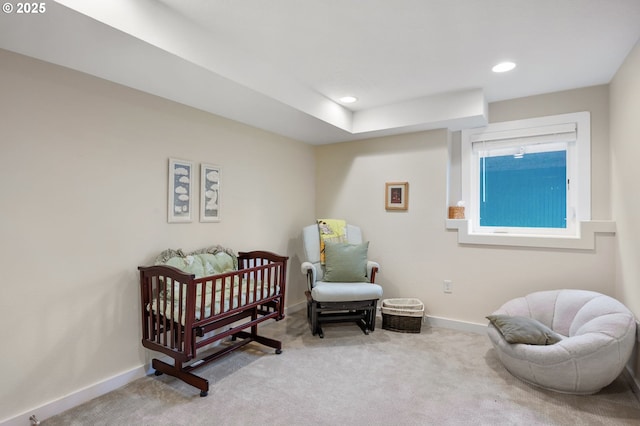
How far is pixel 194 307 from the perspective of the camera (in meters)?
1.99

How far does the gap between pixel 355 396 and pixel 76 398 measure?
69.0 inches

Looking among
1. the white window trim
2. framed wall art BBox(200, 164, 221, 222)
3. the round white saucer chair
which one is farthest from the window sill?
framed wall art BBox(200, 164, 221, 222)

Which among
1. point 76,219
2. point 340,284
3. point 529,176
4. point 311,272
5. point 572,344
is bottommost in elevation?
point 572,344

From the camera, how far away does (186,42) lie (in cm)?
188

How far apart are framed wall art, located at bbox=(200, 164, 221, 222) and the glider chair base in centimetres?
127

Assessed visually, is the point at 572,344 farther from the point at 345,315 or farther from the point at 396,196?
the point at 396,196

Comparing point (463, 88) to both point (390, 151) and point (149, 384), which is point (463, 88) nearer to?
point (390, 151)

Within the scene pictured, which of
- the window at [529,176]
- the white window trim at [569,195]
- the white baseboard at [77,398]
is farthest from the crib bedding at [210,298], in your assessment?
the window at [529,176]

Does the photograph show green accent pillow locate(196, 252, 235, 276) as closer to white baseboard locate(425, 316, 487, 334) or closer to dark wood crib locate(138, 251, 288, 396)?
dark wood crib locate(138, 251, 288, 396)

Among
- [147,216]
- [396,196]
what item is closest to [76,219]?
[147,216]

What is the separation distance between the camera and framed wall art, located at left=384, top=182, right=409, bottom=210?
3.56 m

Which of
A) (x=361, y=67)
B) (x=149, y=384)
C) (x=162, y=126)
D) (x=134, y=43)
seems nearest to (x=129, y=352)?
(x=149, y=384)

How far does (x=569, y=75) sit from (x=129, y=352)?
4.06 metres

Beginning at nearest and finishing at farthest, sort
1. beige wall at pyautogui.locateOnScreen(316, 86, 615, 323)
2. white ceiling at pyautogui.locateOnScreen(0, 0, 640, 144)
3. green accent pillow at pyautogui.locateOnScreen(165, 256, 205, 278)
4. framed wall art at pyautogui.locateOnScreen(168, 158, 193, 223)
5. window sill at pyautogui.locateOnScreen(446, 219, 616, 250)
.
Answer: white ceiling at pyautogui.locateOnScreen(0, 0, 640, 144), green accent pillow at pyautogui.locateOnScreen(165, 256, 205, 278), framed wall art at pyautogui.locateOnScreen(168, 158, 193, 223), window sill at pyautogui.locateOnScreen(446, 219, 616, 250), beige wall at pyautogui.locateOnScreen(316, 86, 615, 323)
